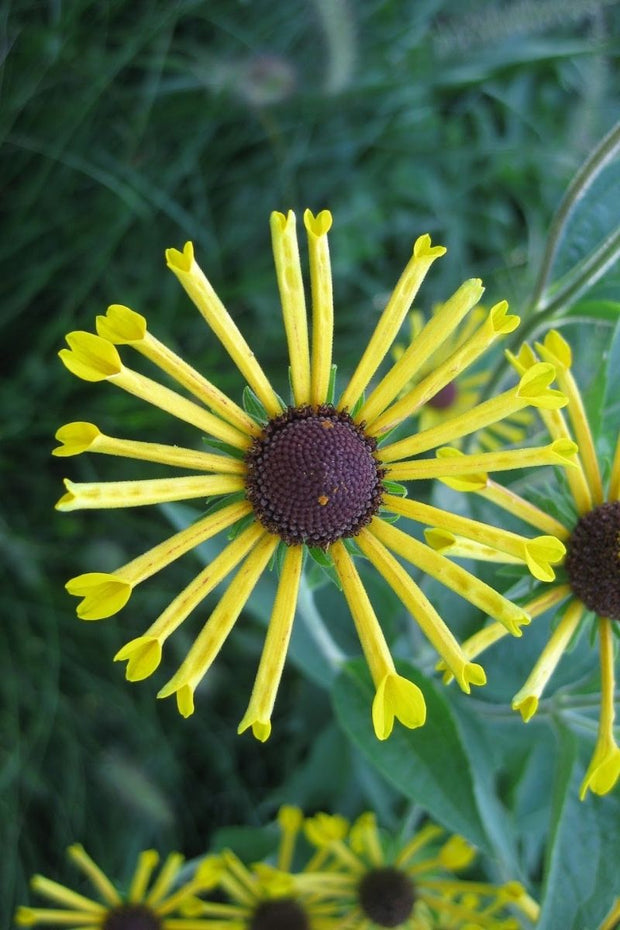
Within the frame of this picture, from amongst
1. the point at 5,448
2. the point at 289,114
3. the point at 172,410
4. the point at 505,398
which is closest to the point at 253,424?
the point at 172,410

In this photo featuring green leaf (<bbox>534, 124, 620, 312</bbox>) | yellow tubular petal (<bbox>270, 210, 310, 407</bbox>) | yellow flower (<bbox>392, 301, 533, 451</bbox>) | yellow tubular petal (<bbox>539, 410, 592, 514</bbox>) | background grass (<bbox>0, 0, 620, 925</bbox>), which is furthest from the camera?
background grass (<bbox>0, 0, 620, 925</bbox>)

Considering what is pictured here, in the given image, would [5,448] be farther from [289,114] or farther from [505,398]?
[505,398]

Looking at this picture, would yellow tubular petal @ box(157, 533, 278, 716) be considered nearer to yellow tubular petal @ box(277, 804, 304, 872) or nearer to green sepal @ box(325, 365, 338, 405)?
green sepal @ box(325, 365, 338, 405)

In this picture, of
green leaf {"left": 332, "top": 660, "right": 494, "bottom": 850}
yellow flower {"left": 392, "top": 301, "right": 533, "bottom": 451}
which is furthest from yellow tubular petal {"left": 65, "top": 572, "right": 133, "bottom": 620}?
yellow flower {"left": 392, "top": 301, "right": 533, "bottom": 451}

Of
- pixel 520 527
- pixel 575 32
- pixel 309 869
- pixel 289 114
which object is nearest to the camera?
pixel 520 527

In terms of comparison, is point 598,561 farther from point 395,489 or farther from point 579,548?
point 395,489

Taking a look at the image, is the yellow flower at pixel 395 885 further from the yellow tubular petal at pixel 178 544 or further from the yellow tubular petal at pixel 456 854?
the yellow tubular petal at pixel 178 544

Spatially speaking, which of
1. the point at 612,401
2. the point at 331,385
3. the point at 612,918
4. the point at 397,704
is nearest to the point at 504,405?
the point at 331,385
